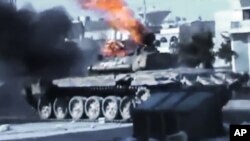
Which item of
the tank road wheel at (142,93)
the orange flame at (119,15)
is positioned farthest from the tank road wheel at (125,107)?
the orange flame at (119,15)

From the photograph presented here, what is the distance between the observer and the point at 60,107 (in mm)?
17266

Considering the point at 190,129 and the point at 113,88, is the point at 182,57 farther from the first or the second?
the point at 190,129

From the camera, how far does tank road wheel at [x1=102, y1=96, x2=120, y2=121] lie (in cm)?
1580

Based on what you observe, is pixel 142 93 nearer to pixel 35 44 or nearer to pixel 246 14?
pixel 246 14

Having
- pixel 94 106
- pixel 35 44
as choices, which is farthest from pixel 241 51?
pixel 35 44

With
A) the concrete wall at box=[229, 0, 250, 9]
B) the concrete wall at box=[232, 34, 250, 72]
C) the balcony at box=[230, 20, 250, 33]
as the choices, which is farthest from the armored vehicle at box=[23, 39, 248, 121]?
the concrete wall at box=[229, 0, 250, 9]

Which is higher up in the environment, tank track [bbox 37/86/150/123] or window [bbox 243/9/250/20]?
window [bbox 243/9/250/20]

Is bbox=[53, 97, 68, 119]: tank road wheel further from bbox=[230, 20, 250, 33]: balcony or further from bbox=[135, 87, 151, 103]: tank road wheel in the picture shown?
bbox=[230, 20, 250, 33]: balcony

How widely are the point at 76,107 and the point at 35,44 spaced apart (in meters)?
3.12

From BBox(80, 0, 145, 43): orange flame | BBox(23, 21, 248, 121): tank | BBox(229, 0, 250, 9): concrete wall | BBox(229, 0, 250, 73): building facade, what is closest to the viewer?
BBox(229, 0, 250, 73): building facade

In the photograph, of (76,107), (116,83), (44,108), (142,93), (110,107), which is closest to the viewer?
(142,93)

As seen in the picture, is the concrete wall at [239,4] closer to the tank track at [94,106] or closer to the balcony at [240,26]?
the balcony at [240,26]

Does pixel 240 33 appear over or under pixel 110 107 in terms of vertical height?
over

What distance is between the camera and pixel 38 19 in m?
19.5
